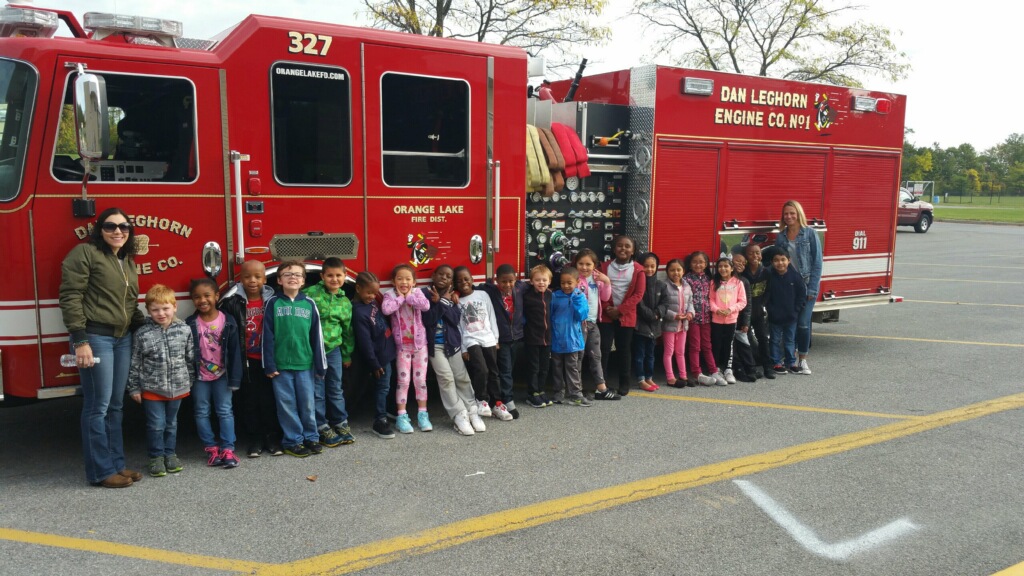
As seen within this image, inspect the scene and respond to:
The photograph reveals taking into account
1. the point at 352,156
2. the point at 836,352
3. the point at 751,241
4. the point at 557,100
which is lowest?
the point at 836,352

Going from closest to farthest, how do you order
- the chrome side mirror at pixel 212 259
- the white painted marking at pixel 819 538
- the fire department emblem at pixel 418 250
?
the white painted marking at pixel 819 538 → the chrome side mirror at pixel 212 259 → the fire department emblem at pixel 418 250

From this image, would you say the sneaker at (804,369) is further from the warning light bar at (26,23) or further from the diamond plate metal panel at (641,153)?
the warning light bar at (26,23)

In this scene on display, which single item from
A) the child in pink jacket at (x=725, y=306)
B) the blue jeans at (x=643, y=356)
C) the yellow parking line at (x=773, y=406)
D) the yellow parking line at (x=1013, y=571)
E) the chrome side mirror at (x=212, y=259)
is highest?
the chrome side mirror at (x=212, y=259)

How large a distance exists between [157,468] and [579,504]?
9.33 feet

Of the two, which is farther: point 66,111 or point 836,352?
point 836,352

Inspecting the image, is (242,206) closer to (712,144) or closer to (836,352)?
(712,144)

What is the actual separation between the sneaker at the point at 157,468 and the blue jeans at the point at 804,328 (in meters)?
6.51

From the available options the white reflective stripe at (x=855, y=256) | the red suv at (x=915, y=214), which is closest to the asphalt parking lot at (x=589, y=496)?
the white reflective stripe at (x=855, y=256)

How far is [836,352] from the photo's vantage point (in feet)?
32.2

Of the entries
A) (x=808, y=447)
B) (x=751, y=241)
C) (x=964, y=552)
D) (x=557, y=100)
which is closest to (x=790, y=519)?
(x=964, y=552)

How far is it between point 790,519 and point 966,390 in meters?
4.22

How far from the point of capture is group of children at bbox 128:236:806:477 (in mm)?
5484

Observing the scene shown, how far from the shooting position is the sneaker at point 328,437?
598 centimetres

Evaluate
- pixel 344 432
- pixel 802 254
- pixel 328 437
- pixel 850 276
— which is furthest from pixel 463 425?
pixel 850 276
